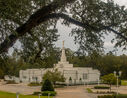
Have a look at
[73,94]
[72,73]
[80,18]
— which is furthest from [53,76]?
[80,18]

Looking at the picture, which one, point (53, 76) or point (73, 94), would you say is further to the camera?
point (53, 76)

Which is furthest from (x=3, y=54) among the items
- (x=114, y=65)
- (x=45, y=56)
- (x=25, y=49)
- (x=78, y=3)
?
(x=114, y=65)

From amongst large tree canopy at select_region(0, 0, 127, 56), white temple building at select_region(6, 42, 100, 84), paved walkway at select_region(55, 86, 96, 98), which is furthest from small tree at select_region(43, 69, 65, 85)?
large tree canopy at select_region(0, 0, 127, 56)

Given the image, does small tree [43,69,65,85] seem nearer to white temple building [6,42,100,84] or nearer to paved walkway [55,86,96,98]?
white temple building [6,42,100,84]

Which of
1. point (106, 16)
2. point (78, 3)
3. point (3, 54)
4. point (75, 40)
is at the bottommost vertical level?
point (3, 54)

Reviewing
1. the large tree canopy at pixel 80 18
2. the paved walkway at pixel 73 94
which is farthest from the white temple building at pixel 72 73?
the large tree canopy at pixel 80 18

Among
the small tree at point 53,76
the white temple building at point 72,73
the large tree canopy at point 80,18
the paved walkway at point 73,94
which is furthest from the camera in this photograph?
the white temple building at point 72,73

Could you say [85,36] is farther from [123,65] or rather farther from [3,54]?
[123,65]

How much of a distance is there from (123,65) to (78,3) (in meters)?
53.2

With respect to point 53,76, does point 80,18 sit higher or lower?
higher

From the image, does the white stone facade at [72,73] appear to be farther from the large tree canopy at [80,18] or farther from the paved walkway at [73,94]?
the large tree canopy at [80,18]

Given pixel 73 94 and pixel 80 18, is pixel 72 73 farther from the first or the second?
pixel 80 18

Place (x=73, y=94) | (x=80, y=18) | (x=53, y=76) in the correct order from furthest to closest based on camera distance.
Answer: (x=53, y=76), (x=73, y=94), (x=80, y=18)

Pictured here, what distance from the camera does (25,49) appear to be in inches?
270
